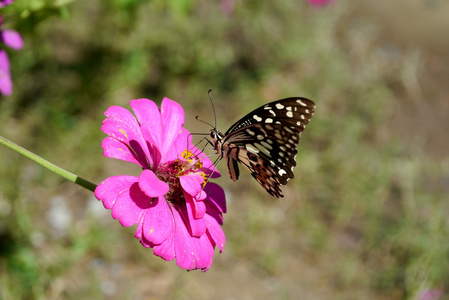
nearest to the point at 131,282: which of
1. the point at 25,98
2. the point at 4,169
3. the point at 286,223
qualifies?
the point at 4,169

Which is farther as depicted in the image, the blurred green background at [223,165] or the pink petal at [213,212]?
the blurred green background at [223,165]

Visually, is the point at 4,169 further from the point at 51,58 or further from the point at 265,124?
the point at 265,124

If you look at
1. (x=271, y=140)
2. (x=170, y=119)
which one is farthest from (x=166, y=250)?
(x=271, y=140)

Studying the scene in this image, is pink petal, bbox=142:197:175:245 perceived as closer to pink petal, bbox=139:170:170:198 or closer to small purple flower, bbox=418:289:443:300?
pink petal, bbox=139:170:170:198

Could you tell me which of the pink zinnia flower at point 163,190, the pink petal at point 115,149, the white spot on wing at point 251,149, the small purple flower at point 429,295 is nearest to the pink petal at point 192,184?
the pink zinnia flower at point 163,190

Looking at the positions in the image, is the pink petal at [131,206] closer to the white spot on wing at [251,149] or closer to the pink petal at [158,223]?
the pink petal at [158,223]

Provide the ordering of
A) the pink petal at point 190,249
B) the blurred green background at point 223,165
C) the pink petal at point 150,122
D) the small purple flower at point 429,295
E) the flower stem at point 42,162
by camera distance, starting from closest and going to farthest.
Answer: the flower stem at point 42,162
the pink petal at point 190,249
the pink petal at point 150,122
the blurred green background at point 223,165
the small purple flower at point 429,295

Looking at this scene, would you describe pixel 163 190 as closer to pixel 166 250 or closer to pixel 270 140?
pixel 166 250
